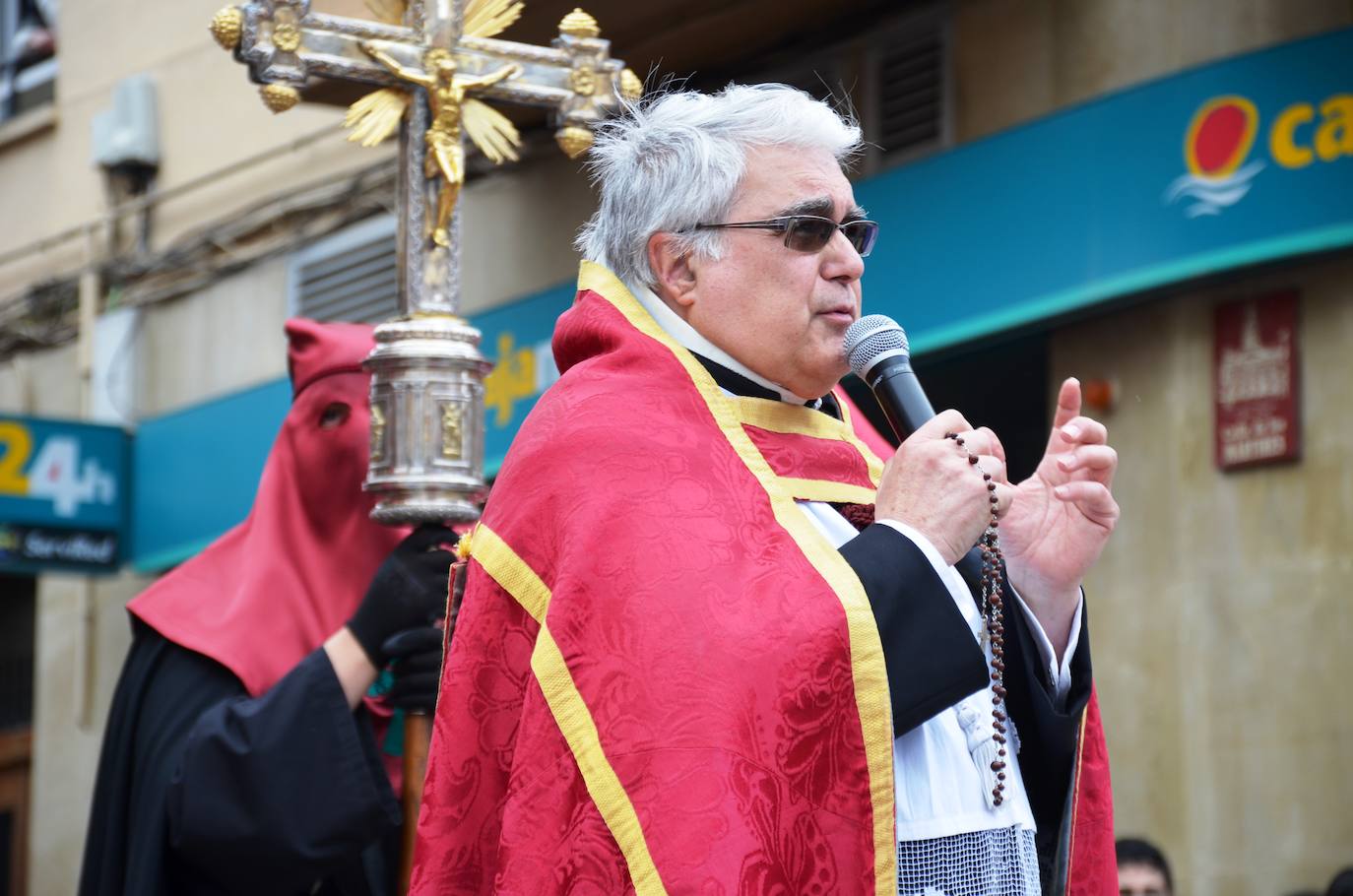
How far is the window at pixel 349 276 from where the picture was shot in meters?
11.0

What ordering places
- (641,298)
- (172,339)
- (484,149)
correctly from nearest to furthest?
(641,298)
(484,149)
(172,339)

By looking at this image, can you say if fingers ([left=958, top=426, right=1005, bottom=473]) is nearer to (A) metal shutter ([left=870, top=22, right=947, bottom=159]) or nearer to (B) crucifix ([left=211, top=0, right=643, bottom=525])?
(B) crucifix ([left=211, top=0, right=643, bottom=525])

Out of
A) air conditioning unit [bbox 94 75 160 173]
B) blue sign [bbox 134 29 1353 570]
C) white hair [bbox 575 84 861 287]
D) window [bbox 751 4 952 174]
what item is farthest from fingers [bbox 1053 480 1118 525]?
air conditioning unit [bbox 94 75 160 173]

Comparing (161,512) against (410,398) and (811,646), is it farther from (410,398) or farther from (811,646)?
(811,646)

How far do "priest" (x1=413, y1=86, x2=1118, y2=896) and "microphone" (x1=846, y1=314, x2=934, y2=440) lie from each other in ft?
0.28

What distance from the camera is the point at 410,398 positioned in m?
3.93

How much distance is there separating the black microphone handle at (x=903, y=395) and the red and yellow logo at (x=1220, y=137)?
4049 mm

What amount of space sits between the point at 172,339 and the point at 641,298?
32.0 feet

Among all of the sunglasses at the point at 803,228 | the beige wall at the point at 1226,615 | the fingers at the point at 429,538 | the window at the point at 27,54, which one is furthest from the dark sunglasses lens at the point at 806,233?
the window at the point at 27,54

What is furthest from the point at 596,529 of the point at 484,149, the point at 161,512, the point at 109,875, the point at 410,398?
the point at 161,512

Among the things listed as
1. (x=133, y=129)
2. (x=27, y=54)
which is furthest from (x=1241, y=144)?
(x=27, y=54)

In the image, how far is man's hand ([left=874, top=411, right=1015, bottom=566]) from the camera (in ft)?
9.12

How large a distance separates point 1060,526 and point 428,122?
67.7 inches

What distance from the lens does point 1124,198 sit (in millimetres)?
6977
